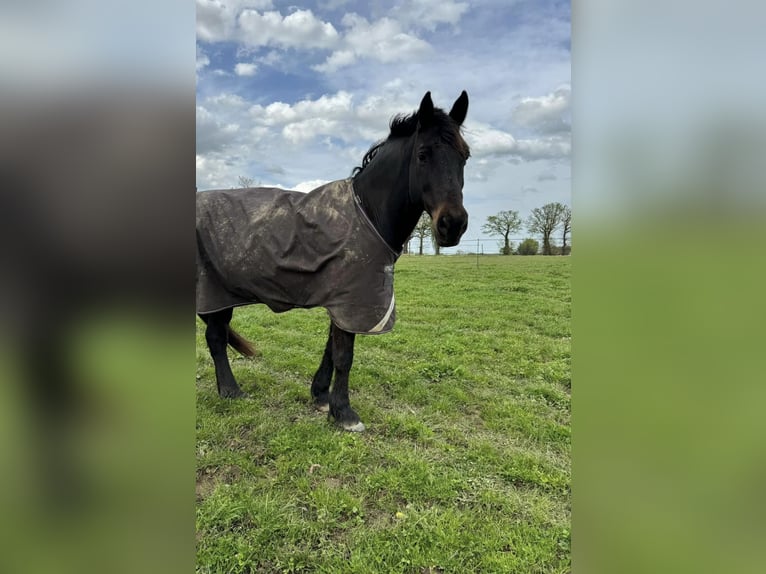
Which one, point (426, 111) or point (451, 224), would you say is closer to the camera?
point (451, 224)

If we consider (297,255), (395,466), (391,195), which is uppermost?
(391,195)

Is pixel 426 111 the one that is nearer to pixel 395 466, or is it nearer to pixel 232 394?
pixel 395 466

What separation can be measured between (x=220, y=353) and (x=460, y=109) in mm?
3582

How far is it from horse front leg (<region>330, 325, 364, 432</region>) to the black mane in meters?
1.64

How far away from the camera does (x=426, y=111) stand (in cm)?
317

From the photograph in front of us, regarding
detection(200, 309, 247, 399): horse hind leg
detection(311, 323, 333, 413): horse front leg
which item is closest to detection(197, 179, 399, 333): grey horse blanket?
detection(200, 309, 247, 399): horse hind leg

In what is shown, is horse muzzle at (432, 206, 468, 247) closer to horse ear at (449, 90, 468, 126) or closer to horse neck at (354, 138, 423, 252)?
horse neck at (354, 138, 423, 252)

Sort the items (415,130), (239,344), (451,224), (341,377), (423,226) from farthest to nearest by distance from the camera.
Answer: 1. (423,226)
2. (239,344)
3. (341,377)
4. (415,130)
5. (451,224)

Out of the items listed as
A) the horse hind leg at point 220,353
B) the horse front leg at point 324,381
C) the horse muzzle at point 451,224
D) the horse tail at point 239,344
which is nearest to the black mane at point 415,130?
the horse muzzle at point 451,224

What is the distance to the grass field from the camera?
2.30 meters

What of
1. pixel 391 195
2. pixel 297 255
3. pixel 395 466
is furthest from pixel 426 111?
pixel 395 466
